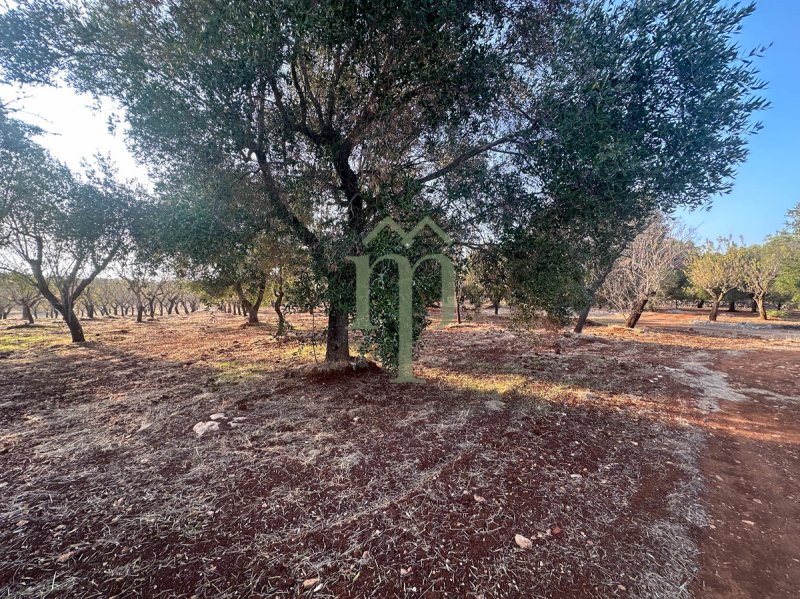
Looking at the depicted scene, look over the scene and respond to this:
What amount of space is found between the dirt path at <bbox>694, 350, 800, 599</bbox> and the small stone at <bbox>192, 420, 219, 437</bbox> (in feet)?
21.9

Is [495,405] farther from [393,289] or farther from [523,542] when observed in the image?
[523,542]

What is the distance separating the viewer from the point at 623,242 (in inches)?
276

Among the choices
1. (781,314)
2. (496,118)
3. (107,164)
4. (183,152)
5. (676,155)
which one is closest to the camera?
(676,155)

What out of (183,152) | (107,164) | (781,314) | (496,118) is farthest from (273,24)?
(781,314)

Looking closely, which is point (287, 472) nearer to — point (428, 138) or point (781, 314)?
point (428, 138)

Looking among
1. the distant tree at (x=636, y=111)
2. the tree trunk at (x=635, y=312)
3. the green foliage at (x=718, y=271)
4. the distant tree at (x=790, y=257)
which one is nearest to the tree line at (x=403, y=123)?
the distant tree at (x=636, y=111)

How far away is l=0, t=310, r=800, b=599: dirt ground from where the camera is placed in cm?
288

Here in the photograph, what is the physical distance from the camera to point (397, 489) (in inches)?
161

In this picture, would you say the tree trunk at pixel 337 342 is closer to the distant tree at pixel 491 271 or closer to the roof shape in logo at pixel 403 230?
the roof shape in logo at pixel 403 230

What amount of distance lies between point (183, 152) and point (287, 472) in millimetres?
6157

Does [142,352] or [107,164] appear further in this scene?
[142,352]

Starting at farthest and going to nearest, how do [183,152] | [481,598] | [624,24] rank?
[183,152] → [624,24] → [481,598]

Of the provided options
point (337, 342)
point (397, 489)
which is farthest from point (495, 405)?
point (337, 342)

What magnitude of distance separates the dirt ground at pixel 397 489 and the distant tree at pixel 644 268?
45.3 ft
